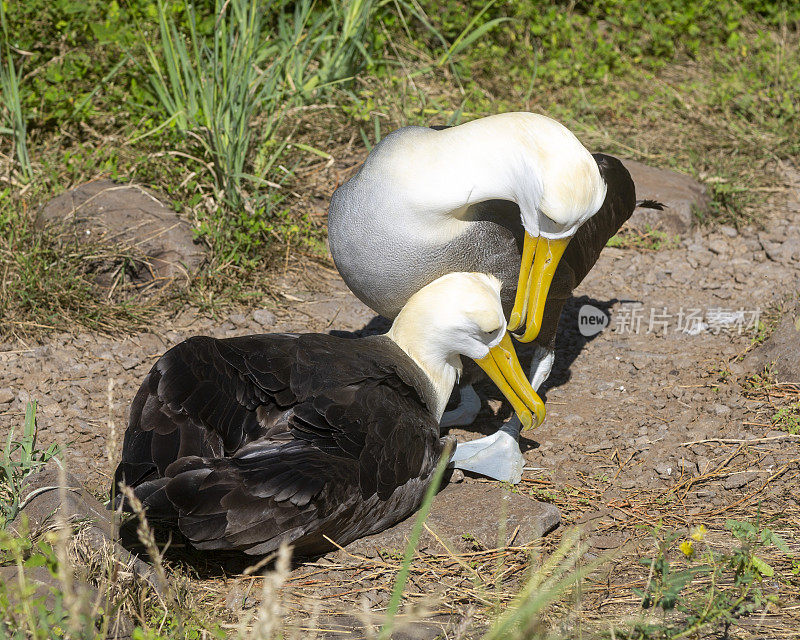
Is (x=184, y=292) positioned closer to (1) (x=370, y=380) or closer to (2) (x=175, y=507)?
(1) (x=370, y=380)

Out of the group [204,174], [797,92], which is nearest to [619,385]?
[204,174]

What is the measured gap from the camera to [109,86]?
20.9 feet

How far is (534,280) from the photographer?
403 cm

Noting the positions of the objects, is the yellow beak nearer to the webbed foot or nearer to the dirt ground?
the webbed foot

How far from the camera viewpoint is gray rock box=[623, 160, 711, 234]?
6.23m

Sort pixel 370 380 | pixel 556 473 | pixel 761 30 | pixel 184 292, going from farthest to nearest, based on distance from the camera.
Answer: pixel 761 30, pixel 184 292, pixel 556 473, pixel 370 380

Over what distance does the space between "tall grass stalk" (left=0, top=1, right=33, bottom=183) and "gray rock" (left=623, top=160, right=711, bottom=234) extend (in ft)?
12.7

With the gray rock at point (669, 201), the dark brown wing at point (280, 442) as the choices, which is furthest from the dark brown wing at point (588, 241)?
the gray rock at point (669, 201)

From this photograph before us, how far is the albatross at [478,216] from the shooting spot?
376 cm

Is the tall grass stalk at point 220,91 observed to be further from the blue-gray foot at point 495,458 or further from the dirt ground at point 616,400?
the blue-gray foot at point 495,458

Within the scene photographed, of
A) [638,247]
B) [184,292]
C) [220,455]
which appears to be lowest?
[638,247]

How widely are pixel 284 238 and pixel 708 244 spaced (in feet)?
8.97

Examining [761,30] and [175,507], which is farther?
Answer: [761,30]

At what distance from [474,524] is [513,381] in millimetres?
730
